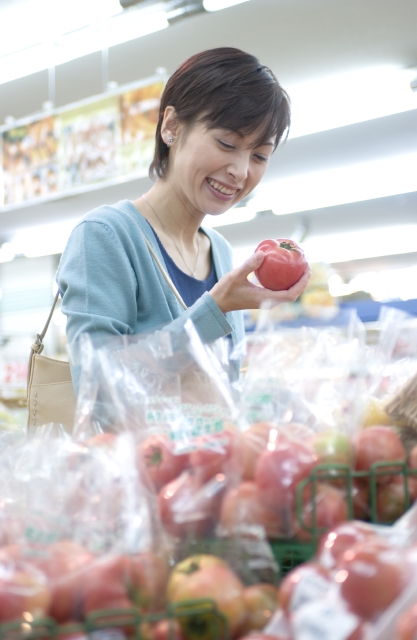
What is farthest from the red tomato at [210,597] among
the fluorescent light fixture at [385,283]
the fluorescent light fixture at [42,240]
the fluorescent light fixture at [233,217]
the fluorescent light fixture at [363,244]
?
the fluorescent light fixture at [385,283]

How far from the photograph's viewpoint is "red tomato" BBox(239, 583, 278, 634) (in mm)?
669

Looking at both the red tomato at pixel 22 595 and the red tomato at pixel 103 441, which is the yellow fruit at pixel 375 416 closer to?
the red tomato at pixel 103 441

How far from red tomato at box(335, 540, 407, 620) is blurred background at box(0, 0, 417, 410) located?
286 centimetres

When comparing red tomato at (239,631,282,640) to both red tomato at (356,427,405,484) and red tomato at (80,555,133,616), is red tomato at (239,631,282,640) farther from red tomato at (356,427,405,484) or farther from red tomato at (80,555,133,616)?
red tomato at (356,427,405,484)

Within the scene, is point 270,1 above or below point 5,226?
above

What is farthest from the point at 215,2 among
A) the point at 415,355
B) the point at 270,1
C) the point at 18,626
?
the point at 18,626

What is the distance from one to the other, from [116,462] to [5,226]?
314 inches

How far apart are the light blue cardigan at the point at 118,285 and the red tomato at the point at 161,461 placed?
2.04ft

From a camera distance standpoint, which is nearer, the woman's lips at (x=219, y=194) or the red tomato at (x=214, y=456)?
the red tomato at (x=214, y=456)

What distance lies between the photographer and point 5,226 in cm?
827

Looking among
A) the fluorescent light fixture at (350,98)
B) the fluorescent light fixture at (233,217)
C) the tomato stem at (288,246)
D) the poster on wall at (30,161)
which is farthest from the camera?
the fluorescent light fixture at (233,217)

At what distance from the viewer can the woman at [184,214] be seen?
1.56 metres

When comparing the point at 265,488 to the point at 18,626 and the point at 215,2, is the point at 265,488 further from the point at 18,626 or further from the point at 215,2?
the point at 215,2

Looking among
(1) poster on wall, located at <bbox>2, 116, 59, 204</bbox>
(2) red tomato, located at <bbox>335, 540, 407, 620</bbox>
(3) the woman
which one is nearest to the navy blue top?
(3) the woman
